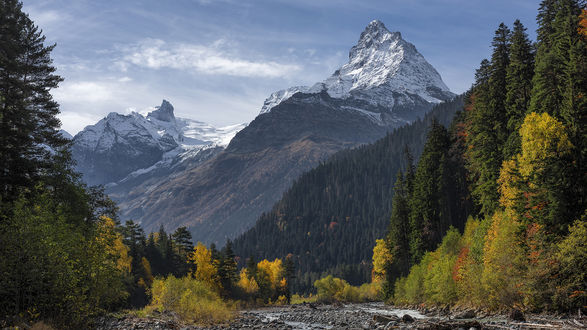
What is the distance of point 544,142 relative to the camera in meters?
33.6

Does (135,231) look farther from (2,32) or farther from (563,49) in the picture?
(563,49)

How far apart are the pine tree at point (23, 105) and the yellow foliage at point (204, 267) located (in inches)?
2058

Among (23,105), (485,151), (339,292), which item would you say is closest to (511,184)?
(485,151)

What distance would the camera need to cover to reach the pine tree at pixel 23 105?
33.0m

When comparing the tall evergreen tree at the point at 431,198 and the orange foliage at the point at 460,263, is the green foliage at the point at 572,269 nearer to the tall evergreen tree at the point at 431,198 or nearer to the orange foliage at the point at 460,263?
the orange foliage at the point at 460,263

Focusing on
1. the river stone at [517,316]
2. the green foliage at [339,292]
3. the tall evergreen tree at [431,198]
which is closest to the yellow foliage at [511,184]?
the river stone at [517,316]

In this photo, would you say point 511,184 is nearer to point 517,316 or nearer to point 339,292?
point 517,316

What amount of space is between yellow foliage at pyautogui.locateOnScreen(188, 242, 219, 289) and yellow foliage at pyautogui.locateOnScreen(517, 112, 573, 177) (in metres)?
66.8

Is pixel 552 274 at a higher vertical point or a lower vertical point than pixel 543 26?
lower

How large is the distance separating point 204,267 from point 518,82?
65.4m

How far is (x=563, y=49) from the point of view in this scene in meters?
40.4

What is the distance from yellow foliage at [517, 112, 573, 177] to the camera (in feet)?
110

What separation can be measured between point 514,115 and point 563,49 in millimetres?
9142

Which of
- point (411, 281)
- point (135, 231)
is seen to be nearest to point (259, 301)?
point (135, 231)
